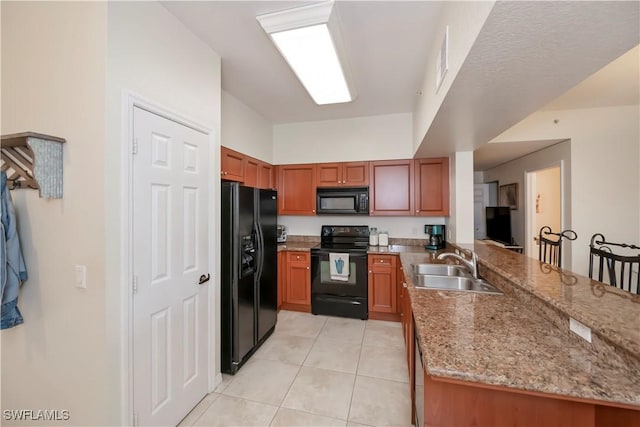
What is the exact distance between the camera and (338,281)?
329cm

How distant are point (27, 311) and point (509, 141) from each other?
465 cm

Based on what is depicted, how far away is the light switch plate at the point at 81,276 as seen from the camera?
1.30m

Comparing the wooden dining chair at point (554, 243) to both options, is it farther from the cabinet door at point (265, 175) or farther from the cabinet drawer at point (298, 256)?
the cabinet door at point (265, 175)

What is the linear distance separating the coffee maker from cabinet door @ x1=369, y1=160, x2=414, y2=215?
1.26 feet

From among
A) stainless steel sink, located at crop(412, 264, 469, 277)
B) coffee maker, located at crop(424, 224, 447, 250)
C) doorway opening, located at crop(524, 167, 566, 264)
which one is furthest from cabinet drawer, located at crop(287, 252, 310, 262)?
doorway opening, located at crop(524, 167, 566, 264)

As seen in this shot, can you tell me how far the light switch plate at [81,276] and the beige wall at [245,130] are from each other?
1.84 meters

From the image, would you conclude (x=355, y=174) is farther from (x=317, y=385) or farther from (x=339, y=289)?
(x=317, y=385)

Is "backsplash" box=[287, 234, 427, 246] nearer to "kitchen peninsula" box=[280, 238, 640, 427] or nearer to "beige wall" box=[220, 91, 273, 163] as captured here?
"beige wall" box=[220, 91, 273, 163]

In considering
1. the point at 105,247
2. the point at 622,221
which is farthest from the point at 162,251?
the point at 622,221

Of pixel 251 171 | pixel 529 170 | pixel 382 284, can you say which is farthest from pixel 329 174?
pixel 529 170

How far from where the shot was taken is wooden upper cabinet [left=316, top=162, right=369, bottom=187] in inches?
142

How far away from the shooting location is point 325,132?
377cm

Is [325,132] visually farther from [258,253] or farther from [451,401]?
[451,401]

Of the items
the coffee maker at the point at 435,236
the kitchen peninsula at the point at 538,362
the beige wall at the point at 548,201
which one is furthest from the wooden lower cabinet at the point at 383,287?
the beige wall at the point at 548,201
